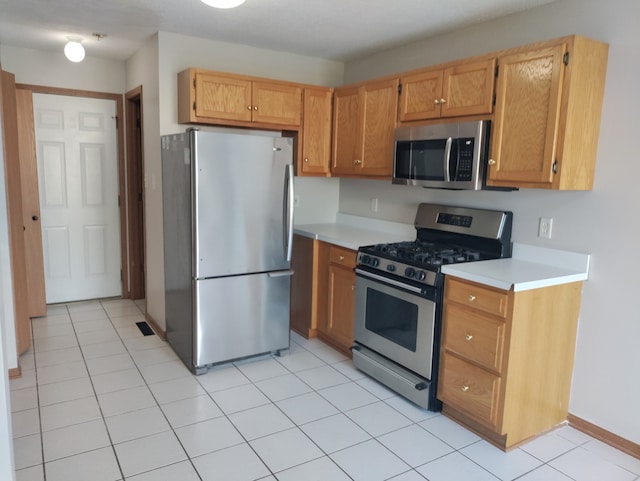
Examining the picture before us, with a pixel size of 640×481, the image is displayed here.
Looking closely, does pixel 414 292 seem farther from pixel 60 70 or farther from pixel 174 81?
pixel 60 70

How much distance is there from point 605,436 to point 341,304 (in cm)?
183

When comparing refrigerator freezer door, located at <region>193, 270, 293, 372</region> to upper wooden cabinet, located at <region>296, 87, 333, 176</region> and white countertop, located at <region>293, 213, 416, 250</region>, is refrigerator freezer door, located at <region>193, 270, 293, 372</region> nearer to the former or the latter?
white countertop, located at <region>293, 213, 416, 250</region>

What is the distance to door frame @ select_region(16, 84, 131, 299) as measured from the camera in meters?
4.34

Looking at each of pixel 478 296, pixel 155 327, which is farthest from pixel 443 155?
pixel 155 327

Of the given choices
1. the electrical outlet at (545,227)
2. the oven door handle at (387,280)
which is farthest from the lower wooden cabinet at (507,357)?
the electrical outlet at (545,227)

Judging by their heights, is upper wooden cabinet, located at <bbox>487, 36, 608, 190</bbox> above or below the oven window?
above

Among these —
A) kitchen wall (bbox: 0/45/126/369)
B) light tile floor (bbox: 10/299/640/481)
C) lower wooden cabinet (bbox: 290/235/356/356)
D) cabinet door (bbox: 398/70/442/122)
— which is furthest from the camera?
kitchen wall (bbox: 0/45/126/369)

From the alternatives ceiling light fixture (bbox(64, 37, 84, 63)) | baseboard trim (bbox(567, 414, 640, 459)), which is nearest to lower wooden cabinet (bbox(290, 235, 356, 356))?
baseboard trim (bbox(567, 414, 640, 459))

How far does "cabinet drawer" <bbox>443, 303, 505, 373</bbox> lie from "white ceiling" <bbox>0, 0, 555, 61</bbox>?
180 cm

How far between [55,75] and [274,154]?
258cm

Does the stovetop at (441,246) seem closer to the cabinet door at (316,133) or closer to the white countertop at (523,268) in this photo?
the white countertop at (523,268)

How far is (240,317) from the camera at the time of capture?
337cm

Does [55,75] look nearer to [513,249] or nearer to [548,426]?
[513,249]

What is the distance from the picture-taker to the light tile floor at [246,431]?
222 cm
